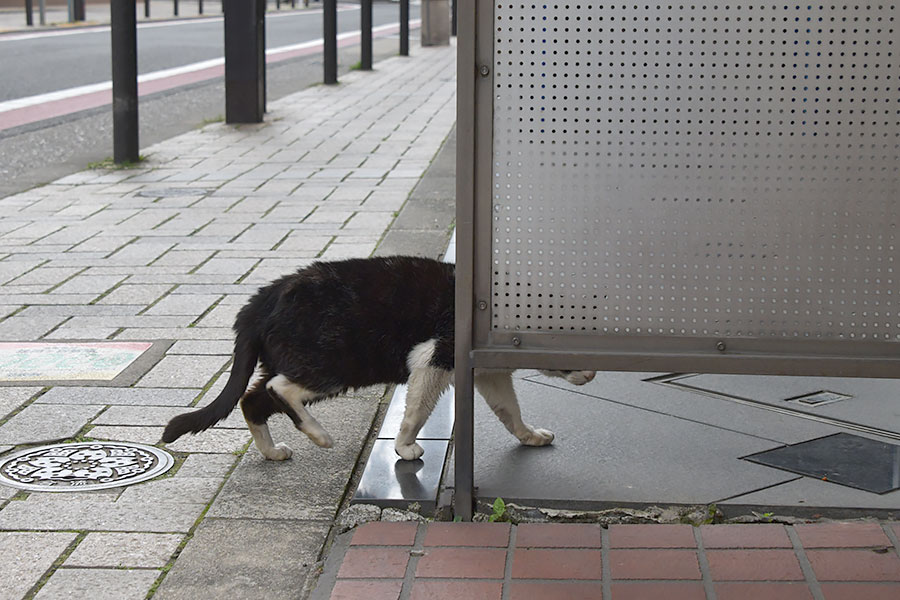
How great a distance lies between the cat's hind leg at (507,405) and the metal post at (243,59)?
9492mm

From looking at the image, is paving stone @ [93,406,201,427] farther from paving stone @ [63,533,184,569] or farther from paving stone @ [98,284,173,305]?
paving stone @ [98,284,173,305]

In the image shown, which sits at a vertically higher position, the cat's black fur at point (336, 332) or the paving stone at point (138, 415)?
the cat's black fur at point (336, 332)

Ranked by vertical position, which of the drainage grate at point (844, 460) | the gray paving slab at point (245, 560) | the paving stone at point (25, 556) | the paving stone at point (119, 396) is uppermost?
the paving stone at point (119, 396)

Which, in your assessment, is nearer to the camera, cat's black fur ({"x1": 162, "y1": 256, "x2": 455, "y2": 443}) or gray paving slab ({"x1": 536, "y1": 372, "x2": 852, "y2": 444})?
cat's black fur ({"x1": 162, "y1": 256, "x2": 455, "y2": 443})

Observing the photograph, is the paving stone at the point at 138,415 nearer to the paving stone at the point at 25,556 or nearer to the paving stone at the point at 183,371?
the paving stone at the point at 183,371

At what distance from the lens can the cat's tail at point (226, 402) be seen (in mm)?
3885

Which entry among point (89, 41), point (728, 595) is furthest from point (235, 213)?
point (89, 41)

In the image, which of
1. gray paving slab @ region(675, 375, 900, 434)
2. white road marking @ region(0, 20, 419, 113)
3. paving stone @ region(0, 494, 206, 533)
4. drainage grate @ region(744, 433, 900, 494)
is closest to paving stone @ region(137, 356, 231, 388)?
paving stone @ region(0, 494, 206, 533)

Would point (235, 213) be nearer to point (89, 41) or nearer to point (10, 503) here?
point (10, 503)

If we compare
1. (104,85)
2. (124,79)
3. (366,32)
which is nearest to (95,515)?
(124,79)

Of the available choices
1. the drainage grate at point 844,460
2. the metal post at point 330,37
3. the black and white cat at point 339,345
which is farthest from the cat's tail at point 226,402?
the metal post at point 330,37

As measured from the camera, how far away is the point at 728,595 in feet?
9.91

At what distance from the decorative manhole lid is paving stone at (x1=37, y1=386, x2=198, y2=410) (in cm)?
46

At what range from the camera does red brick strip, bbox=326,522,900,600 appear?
304 cm
